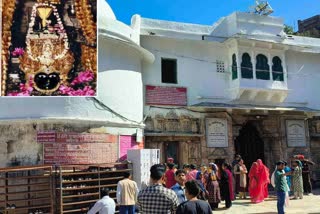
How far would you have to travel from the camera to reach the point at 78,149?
1103 centimetres

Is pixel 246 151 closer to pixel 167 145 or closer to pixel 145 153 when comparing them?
pixel 167 145

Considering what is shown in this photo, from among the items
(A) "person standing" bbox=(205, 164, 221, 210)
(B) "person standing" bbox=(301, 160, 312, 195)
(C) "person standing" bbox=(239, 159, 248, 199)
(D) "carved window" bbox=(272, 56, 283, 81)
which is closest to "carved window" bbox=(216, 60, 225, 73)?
(D) "carved window" bbox=(272, 56, 283, 81)

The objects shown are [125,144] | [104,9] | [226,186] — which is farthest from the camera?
[104,9]

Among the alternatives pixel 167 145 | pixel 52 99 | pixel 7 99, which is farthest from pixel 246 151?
pixel 7 99

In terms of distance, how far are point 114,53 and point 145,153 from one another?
3463mm

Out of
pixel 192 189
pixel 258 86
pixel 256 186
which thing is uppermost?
pixel 258 86

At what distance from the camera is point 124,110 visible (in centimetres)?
1249

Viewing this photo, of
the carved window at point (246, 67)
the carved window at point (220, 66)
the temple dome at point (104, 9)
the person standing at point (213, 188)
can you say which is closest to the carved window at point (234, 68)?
the carved window at point (246, 67)

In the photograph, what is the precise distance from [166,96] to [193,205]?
35.4 ft

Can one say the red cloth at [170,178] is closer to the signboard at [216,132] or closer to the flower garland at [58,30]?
the flower garland at [58,30]

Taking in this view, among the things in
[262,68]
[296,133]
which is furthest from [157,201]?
[296,133]

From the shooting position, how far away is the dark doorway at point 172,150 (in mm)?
14918

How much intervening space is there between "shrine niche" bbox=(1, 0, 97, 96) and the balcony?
6787 millimetres

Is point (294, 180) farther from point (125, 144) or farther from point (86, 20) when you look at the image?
point (86, 20)
